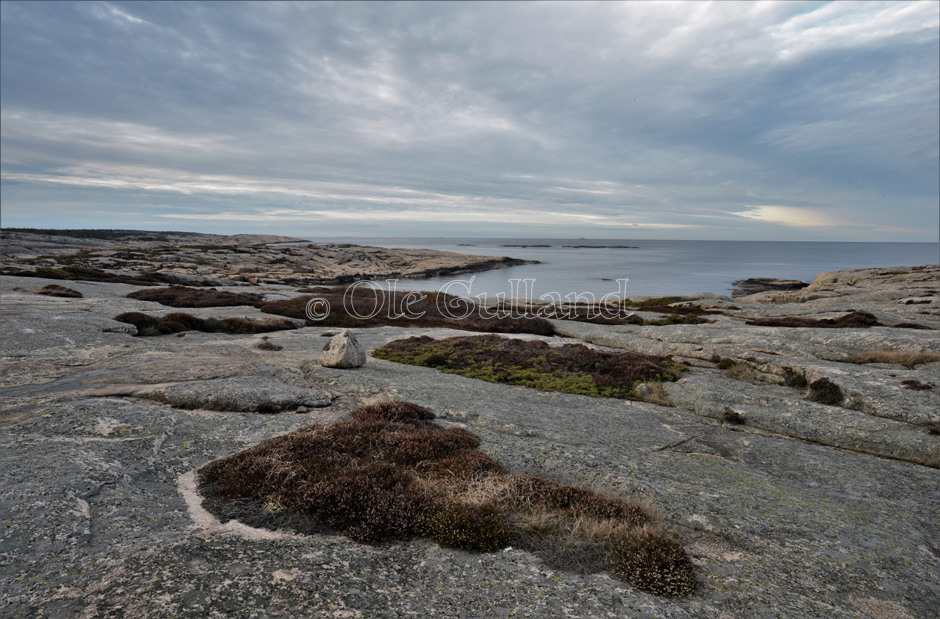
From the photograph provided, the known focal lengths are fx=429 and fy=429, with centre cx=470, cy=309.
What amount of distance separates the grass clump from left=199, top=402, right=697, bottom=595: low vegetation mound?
21.8m

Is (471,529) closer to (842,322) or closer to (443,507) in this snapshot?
(443,507)

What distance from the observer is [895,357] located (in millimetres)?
21375

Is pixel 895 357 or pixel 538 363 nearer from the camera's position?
A: pixel 895 357

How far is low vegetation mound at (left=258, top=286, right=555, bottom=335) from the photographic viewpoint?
3744cm

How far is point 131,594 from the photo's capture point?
17.4 ft

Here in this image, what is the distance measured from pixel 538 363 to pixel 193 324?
2307 cm

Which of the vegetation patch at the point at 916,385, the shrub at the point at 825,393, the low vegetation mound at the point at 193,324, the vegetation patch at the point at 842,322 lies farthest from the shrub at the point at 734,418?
the low vegetation mound at the point at 193,324

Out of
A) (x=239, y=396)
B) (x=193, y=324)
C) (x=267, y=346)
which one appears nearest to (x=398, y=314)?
(x=193, y=324)

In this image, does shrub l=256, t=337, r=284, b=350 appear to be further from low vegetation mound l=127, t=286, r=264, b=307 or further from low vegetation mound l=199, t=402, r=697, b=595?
low vegetation mound l=127, t=286, r=264, b=307

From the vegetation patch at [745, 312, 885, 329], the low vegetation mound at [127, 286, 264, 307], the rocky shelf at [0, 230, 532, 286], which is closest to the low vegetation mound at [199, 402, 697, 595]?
the vegetation patch at [745, 312, 885, 329]

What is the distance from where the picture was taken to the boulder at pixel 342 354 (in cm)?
1945

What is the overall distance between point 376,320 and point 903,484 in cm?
3518

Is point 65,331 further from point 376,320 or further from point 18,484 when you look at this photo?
point 376,320

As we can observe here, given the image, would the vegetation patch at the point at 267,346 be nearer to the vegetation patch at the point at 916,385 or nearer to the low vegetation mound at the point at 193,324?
the low vegetation mound at the point at 193,324
